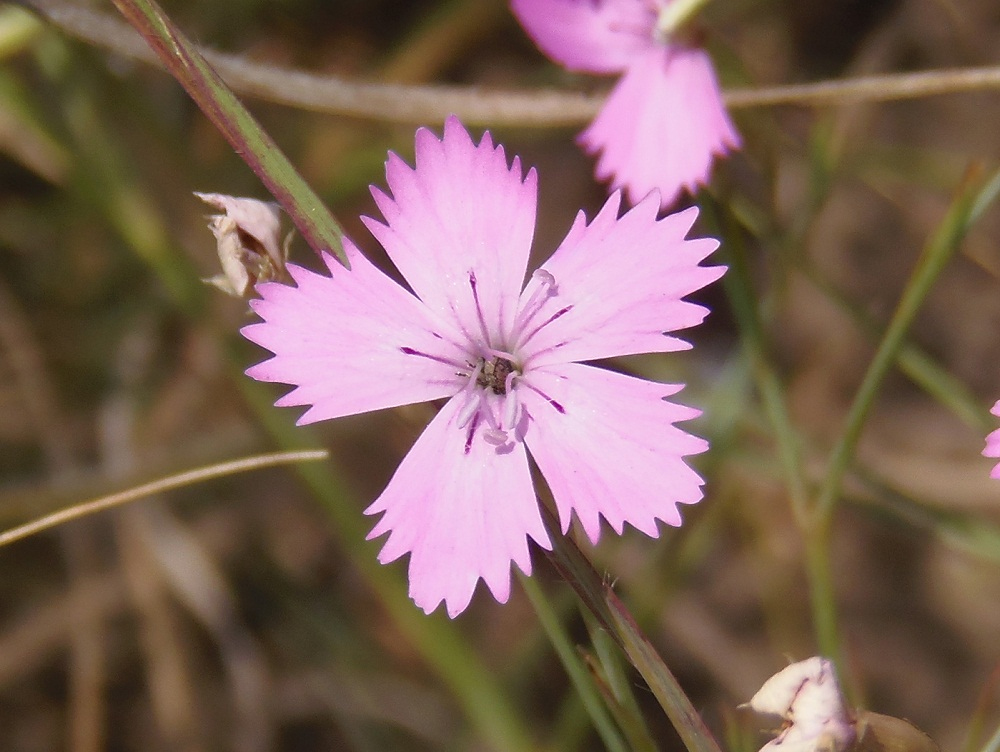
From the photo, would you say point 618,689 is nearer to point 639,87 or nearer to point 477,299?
point 477,299

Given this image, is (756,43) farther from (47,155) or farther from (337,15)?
(47,155)

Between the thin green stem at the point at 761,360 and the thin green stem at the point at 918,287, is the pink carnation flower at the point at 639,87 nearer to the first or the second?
the thin green stem at the point at 761,360

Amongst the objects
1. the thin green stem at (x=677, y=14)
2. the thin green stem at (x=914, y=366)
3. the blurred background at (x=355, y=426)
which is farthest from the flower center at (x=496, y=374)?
the blurred background at (x=355, y=426)

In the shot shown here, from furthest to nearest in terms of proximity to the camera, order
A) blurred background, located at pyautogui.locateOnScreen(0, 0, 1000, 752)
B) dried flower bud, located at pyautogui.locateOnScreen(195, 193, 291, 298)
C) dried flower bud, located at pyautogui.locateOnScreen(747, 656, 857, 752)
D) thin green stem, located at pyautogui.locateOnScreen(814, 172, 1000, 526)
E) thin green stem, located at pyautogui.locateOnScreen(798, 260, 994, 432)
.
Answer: blurred background, located at pyautogui.locateOnScreen(0, 0, 1000, 752) < thin green stem, located at pyautogui.locateOnScreen(798, 260, 994, 432) < thin green stem, located at pyautogui.locateOnScreen(814, 172, 1000, 526) < dried flower bud, located at pyautogui.locateOnScreen(195, 193, 291, 298) < dried flower bud, located at pyautogui.locateOnScreen(747, 656, 857, 752)

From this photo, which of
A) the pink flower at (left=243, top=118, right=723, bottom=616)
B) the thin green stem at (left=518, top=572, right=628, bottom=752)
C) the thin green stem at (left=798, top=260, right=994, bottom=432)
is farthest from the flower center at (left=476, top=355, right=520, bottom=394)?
the thin green stem at (left=798, top=260, right=994, bottom=432)

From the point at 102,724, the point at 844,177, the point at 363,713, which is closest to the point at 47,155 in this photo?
the point at 102,724

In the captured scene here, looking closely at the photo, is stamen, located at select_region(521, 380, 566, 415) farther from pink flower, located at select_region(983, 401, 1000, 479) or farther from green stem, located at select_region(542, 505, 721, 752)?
pink flower, located at select_region(983, 401, 1000, 479)

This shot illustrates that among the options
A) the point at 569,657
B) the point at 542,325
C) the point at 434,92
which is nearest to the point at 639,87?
the point at 434,92
